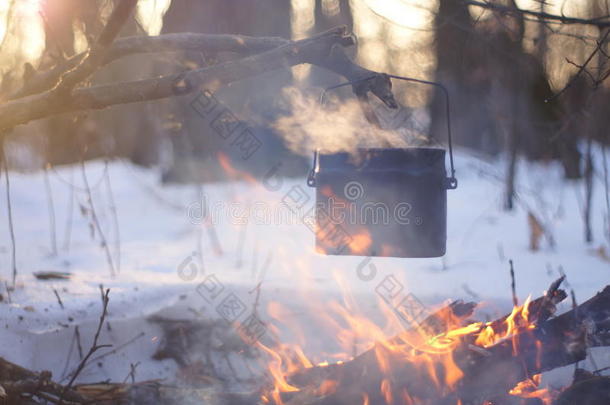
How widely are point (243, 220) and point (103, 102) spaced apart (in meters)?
5.03

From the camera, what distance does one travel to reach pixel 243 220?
743cm

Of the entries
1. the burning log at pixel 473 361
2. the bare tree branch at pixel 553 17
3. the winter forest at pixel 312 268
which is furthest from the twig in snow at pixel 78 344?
the bare tree branch at pixel 553 17

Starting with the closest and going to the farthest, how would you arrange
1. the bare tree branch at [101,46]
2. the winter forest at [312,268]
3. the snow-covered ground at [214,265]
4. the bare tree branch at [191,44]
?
the bare tree branch at [101,46] < the winter forest at [312,268] < the bare tree branch at [191,44] < the snow-covered ground at [214,265]

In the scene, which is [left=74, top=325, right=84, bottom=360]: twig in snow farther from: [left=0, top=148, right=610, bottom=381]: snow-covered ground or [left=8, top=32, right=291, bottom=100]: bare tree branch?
[left=8, top=32, right=291, bottom=100]: bare tree branch

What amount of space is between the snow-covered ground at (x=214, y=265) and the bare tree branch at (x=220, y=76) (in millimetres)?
1260

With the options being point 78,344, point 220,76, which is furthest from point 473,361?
point 78,344

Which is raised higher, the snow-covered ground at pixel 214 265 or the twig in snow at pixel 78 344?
the snow-covered ground at pixel 214 265

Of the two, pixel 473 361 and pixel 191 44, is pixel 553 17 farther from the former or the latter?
pixel 191 44

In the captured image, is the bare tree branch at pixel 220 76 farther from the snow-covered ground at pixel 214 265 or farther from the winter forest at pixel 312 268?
the snow-covered ground at pixel 214 265

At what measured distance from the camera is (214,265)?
A: 205 inches

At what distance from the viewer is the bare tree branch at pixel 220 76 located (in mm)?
2385

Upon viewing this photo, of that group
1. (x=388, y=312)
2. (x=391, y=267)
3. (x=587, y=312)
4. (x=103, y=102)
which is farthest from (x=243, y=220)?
(x=587, y=312)

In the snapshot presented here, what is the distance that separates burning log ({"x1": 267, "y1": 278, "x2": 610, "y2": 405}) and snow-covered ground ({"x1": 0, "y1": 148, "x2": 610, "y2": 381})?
97 cm

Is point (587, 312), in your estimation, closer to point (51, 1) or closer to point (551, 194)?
point (51, 1)
